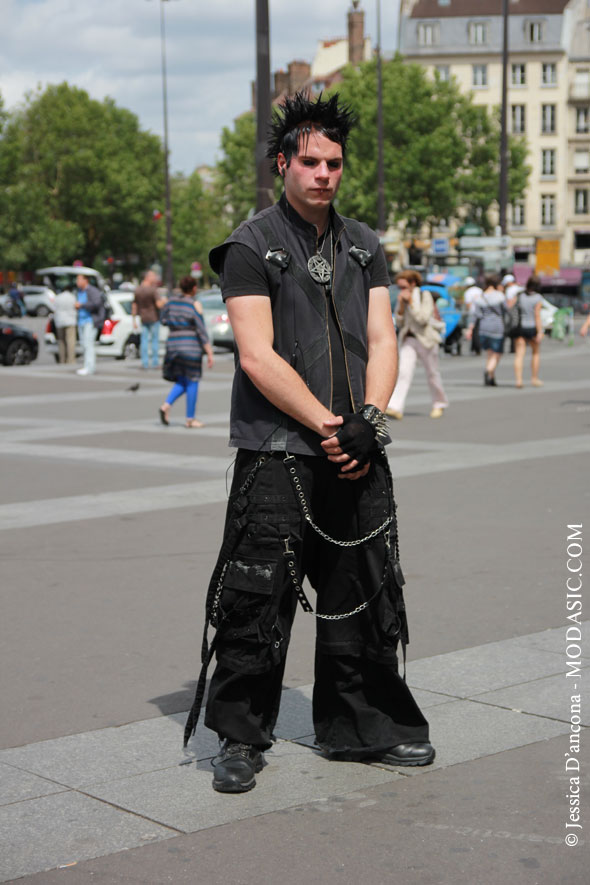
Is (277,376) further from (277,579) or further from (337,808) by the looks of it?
(337,808)

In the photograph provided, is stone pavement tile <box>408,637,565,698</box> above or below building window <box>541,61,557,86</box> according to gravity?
below

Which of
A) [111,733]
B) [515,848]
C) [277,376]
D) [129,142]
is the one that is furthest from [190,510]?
[129,142]

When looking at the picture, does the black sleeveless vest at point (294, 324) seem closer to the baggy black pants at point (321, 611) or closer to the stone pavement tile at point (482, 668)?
the baggy black pants at point (321, 611)

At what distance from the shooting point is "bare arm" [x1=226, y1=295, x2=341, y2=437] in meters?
3.73

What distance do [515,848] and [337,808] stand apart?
20.2 inches

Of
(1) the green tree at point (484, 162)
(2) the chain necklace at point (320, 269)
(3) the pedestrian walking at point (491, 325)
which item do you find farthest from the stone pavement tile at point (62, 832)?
(1) the green tree at point (484, 162)

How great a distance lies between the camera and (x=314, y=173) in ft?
12.7

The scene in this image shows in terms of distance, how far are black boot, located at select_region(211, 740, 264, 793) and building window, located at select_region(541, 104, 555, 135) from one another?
87.9m

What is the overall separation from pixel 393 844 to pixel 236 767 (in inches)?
23.5

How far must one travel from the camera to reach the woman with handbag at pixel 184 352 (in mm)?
14133

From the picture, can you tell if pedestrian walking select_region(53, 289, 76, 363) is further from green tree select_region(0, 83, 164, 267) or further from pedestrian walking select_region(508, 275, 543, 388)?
green tree select_region(0, 83, 164, 267)

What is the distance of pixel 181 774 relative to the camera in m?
3.86

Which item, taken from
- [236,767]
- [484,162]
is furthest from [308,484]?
[484,162]

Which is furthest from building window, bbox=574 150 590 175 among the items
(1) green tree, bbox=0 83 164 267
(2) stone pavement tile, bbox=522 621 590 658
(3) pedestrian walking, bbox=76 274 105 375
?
(2) stone pavement tile, bbox=522 621 590 658
